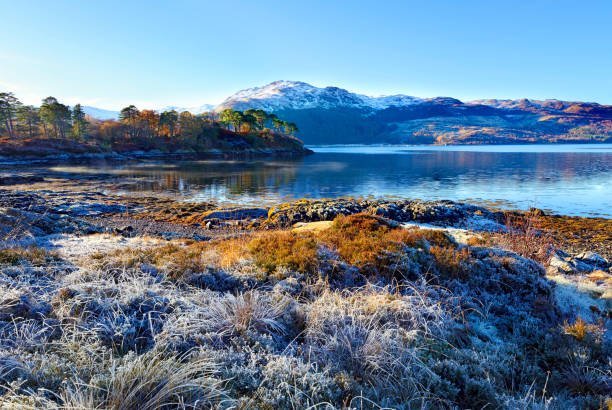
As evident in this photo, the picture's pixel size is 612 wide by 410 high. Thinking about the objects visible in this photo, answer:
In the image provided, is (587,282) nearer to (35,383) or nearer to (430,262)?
(430,262)

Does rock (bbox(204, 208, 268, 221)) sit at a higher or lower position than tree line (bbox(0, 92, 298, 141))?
lower

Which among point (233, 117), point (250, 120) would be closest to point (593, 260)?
point (250, 120)

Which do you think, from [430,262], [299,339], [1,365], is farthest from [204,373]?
[430,262]

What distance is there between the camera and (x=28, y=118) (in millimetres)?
104875

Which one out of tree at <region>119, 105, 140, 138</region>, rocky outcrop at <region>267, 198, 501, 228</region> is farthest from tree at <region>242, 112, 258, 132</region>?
rocky outcrop at <region>267, 198, 501, 228</region>

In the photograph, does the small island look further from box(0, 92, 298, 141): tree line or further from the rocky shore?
the rocky shore

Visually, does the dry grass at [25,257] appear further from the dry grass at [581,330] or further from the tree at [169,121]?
the tree at [169,121]

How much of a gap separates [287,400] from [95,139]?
13040 centimetres

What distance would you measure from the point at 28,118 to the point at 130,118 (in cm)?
2793

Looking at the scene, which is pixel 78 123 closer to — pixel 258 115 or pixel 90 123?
pixel 90 123

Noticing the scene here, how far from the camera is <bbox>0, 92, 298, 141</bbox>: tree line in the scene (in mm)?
102812

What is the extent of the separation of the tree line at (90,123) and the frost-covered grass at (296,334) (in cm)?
12263

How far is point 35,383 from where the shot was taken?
149 inches

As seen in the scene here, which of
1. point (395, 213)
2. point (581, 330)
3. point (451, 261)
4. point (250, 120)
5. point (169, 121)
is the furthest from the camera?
point (250, 120)
